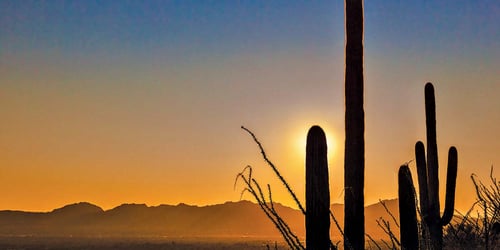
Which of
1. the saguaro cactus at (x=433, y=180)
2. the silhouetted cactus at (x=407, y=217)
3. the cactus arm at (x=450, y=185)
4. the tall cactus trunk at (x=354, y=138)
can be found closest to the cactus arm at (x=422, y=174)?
the saguaro cactus at (x=433, y=180)

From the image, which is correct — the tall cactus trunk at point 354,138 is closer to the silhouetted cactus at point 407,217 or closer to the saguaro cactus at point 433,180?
the silhouetted cactus at point 407,217

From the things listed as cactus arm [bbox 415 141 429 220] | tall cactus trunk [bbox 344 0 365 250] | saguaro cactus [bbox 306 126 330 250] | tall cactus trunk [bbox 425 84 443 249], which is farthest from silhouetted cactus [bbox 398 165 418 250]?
tall cactus trunk [bbox 425 84 443 249]

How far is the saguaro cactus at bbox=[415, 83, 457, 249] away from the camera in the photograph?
43.1ft

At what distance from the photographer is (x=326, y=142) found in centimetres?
664

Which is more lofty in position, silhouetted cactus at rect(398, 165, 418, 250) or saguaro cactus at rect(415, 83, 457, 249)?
saguaro cactus at rect(415, 83, 457, 249)

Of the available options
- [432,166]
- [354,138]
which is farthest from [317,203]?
[432,166]

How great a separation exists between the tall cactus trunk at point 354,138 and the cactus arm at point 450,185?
5.37 metres

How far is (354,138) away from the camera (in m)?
8.80

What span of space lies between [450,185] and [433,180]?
0.47 metres

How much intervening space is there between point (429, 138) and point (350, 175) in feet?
17.9

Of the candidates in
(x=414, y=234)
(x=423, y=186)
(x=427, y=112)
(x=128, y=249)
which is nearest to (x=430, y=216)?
(x=423, y=186)

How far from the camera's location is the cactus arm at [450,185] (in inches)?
535

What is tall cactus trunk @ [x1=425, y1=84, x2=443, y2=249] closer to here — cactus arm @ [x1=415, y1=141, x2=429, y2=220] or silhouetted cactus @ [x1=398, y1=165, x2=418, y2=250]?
cactus arm @ [x1=415, y1=141, x2=429, y2=220]

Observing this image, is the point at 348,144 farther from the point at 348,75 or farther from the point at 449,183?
the point at 449,183
